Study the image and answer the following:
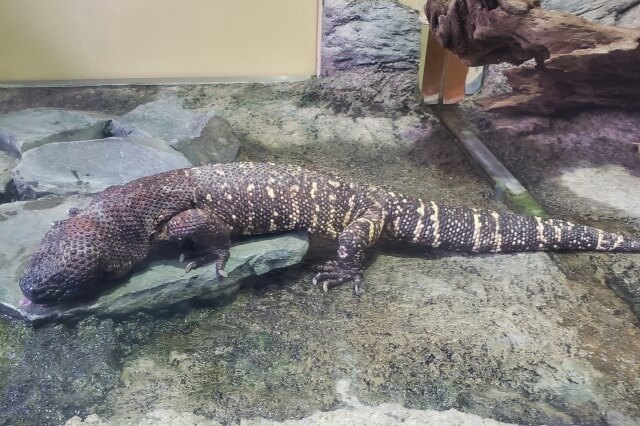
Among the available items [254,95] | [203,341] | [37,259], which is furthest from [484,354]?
[254,95]

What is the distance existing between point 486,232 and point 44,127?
3.15 meters

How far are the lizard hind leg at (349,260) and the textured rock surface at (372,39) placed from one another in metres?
2.67

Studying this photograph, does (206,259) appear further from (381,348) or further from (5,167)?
(5,167)

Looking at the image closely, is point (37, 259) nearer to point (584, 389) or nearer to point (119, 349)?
point (119, 349)

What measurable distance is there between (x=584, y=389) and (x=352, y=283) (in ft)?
3.81

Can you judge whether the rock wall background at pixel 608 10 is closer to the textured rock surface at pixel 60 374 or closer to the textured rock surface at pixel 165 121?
the textured rock surface at pixel 165 121

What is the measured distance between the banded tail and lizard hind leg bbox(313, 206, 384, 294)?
222 mm

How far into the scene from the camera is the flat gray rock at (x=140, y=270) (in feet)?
7.95

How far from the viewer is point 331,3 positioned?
16.4 feet

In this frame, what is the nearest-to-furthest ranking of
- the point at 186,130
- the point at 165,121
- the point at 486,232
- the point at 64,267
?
the point at 64,267 < the point at 486,232 < the point at 186,130 < the point at 165,121

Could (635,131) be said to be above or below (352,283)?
above

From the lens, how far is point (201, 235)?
2736mm

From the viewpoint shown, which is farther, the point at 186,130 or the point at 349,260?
the point at 186,130

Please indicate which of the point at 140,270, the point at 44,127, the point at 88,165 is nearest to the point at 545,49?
the point at 140,270
